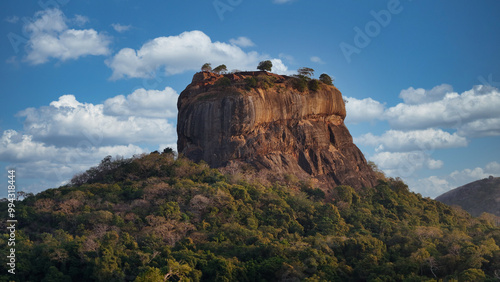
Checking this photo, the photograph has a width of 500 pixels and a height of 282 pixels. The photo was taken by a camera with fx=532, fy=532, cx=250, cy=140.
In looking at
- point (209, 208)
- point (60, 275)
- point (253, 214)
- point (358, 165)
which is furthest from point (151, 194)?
point (358, 165)

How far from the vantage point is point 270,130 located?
167 ft

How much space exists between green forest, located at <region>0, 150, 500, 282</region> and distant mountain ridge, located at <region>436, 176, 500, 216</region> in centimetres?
2416

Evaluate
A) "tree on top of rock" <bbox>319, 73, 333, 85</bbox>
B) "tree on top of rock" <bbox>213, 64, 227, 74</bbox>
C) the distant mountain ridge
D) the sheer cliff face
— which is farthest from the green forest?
the distant mountain ridge

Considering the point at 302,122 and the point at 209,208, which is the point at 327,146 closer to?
the point at 302,122

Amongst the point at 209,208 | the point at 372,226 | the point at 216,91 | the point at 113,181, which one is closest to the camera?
the point at 209,208

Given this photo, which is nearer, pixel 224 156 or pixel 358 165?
pixel 224 156

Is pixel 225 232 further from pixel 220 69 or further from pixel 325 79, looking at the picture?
pixel 325 79

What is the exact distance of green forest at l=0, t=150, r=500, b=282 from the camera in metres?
30.4

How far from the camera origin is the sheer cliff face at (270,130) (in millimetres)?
49188

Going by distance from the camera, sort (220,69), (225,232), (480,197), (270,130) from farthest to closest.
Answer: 1. (480,197)
2. (220,69)
3. (270,130)
4. (225,232)

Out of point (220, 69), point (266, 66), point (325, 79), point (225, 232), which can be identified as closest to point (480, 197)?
point (325, 79)

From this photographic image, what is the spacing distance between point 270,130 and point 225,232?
16532 mm

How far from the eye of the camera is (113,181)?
1852 inches

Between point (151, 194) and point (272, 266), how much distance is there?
14306 millimetres
